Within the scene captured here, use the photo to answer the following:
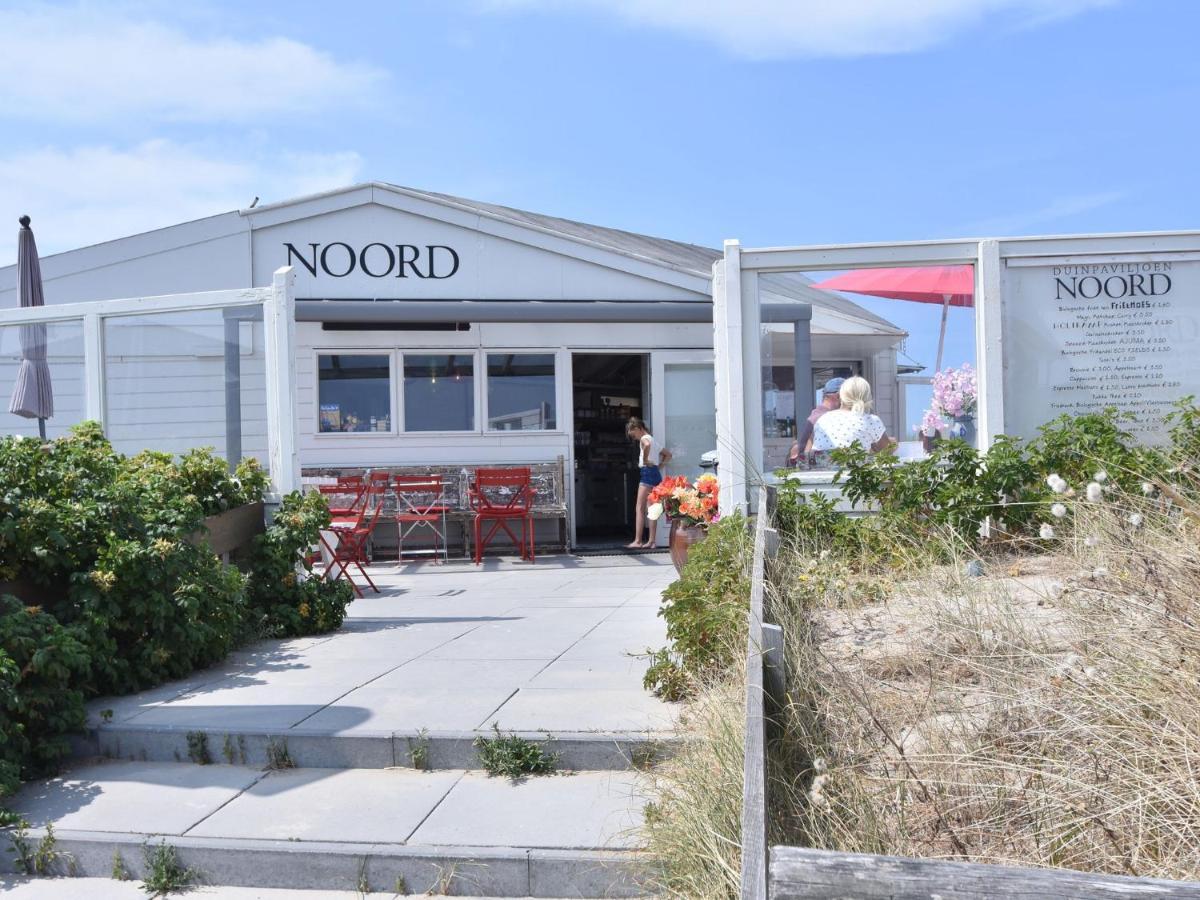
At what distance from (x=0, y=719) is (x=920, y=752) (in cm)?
350

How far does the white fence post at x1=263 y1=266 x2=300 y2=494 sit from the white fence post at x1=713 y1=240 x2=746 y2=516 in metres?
2.93

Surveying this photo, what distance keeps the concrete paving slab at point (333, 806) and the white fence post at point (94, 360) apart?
4374 millimetres

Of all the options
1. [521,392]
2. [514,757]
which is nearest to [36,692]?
[514,757]

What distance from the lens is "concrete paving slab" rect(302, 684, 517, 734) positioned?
4.43m

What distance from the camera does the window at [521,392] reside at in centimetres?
1245

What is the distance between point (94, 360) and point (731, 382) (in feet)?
15.1

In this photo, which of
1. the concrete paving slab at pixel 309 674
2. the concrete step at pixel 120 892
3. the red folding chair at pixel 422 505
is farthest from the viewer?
the red folding chair at pixel 422 505

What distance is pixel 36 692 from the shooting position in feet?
14.3

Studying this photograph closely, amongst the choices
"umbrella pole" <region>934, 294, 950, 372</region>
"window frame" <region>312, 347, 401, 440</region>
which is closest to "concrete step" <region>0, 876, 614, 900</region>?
"umbrella pole" <region>934, 294, 950, 372</region>

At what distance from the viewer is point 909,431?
7137 mm

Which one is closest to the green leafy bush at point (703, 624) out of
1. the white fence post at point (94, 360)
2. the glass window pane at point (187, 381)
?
the glass window pane at point (187, 381)

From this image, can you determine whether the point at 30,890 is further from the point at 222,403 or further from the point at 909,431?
the point at 909,431

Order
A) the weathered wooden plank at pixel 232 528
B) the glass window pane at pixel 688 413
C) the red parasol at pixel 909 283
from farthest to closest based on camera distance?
1. the glass window pane at pixel 688 413
2. the red parasol at pixel 909 283
3. the weathered wooden plank at pixel 232 528

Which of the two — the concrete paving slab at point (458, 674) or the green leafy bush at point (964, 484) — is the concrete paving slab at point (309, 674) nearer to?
the concrete paving slab at point (458, 674)
